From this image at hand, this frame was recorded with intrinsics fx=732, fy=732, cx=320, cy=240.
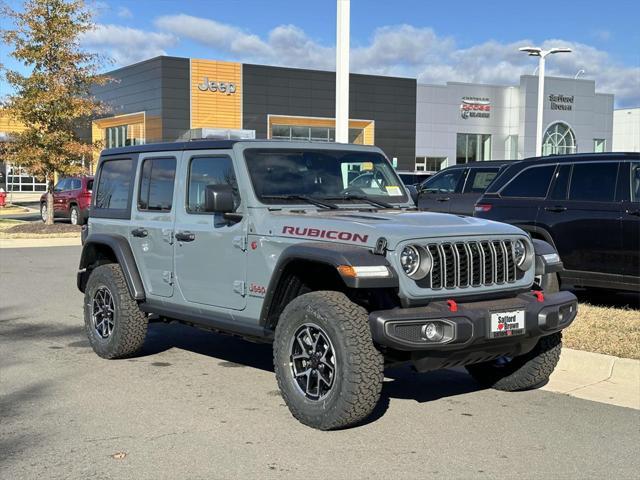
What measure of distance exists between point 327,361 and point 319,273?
0.66 metres

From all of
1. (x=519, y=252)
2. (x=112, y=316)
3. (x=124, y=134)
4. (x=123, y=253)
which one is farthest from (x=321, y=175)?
(x=124, y=134)

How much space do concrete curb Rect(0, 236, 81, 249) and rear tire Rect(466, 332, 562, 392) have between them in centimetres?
1534

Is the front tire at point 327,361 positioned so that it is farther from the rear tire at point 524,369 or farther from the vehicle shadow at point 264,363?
the rear tire at point 524,369

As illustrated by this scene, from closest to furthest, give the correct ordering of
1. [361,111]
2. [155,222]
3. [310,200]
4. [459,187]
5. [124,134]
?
[310,200] → [155,222] → [459,187] → [124,134] → [361,111]

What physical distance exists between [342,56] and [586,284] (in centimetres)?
804

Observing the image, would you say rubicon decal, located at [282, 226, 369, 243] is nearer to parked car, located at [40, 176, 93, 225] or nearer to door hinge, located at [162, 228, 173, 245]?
door hinge, located at [162, 228, 173, 245]

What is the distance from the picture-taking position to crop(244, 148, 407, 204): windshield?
18.7 ft

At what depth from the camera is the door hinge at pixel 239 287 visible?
18.0 feet

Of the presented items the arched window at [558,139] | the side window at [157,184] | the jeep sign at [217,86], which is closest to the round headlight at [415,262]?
the side window at [157,184]

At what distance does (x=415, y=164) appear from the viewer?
51031mm

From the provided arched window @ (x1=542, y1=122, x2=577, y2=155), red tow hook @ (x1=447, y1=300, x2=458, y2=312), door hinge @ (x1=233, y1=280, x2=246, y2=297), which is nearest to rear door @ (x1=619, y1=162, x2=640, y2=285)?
red tow hook @ (x1=447, y1=300, x2=458, y2=312)

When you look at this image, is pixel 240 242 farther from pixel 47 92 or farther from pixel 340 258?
pixel 47 92

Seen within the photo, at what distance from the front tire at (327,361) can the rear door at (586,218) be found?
15.3 ft

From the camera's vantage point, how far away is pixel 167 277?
626 centimetres
